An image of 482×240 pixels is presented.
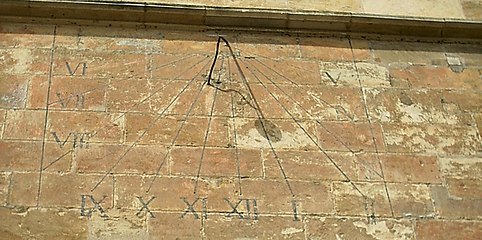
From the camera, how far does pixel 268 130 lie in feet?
17.1

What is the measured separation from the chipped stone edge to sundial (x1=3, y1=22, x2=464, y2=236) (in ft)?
0.32

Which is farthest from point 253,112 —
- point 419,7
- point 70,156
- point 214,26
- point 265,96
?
point 419,7

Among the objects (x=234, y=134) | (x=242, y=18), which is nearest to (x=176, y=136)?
(x=234, y=134)

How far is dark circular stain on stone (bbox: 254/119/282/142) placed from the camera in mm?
5172

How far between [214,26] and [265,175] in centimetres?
116

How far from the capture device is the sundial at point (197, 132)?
4.81 metres

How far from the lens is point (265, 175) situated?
16.4 ft

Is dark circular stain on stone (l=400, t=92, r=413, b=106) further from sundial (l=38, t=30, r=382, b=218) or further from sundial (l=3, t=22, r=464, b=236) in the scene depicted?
sundial (l=38, t=30, r=382, b=218)

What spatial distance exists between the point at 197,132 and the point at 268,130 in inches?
15.9

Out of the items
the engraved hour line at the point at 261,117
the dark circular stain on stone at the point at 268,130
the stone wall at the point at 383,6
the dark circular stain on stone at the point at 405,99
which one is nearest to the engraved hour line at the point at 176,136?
the engraved hour line at the point at 261,117

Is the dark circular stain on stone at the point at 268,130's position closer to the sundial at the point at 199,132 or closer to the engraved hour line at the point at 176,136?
the sundial at the point at 199,132

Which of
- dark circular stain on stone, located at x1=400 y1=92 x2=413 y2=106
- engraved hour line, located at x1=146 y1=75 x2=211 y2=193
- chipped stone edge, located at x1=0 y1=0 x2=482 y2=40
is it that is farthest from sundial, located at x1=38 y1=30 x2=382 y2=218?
dark circular stain on stone, located at x1=400 y1=92 x2=413 y2=106

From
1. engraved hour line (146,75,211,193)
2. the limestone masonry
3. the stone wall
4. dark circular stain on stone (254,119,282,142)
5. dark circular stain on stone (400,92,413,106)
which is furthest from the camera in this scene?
the stone wall

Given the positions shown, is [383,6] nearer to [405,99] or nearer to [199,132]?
[405,99]
